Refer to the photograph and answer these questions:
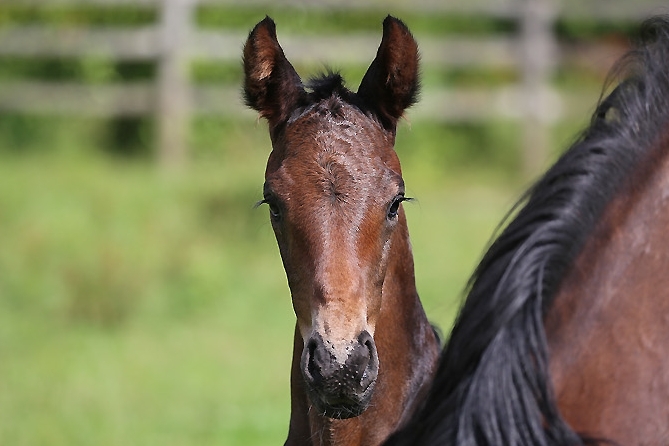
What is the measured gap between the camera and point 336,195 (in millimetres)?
3051

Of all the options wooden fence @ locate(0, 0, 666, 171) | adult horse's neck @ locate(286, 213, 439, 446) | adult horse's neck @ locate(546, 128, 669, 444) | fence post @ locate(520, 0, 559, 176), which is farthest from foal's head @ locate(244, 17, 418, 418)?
fence post @ locate(520, 0, 559, 176)

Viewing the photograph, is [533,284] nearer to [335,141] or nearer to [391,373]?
[335,141]

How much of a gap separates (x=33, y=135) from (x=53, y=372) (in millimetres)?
7114

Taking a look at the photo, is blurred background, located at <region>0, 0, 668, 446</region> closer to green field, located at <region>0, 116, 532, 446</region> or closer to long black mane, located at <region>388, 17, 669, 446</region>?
green field, located at <region>0, 116, 532, 446</region>

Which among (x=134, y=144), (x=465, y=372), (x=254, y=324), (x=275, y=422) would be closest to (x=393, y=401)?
(x=465, y=372)

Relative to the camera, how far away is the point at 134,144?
14203mm

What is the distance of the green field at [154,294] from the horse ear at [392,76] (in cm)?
219

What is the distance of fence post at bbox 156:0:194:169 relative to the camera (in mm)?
13219

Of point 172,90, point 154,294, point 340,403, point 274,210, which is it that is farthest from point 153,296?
point 340,403

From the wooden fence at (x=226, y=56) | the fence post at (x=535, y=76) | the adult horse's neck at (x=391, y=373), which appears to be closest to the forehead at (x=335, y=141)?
the adult horse's neck at (x=391, y=373)

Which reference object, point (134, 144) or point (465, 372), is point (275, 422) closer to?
point (465, 372)

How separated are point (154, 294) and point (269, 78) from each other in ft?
20.3

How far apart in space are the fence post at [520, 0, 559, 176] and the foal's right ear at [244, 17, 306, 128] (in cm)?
1070

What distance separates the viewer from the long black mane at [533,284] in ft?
7.44
